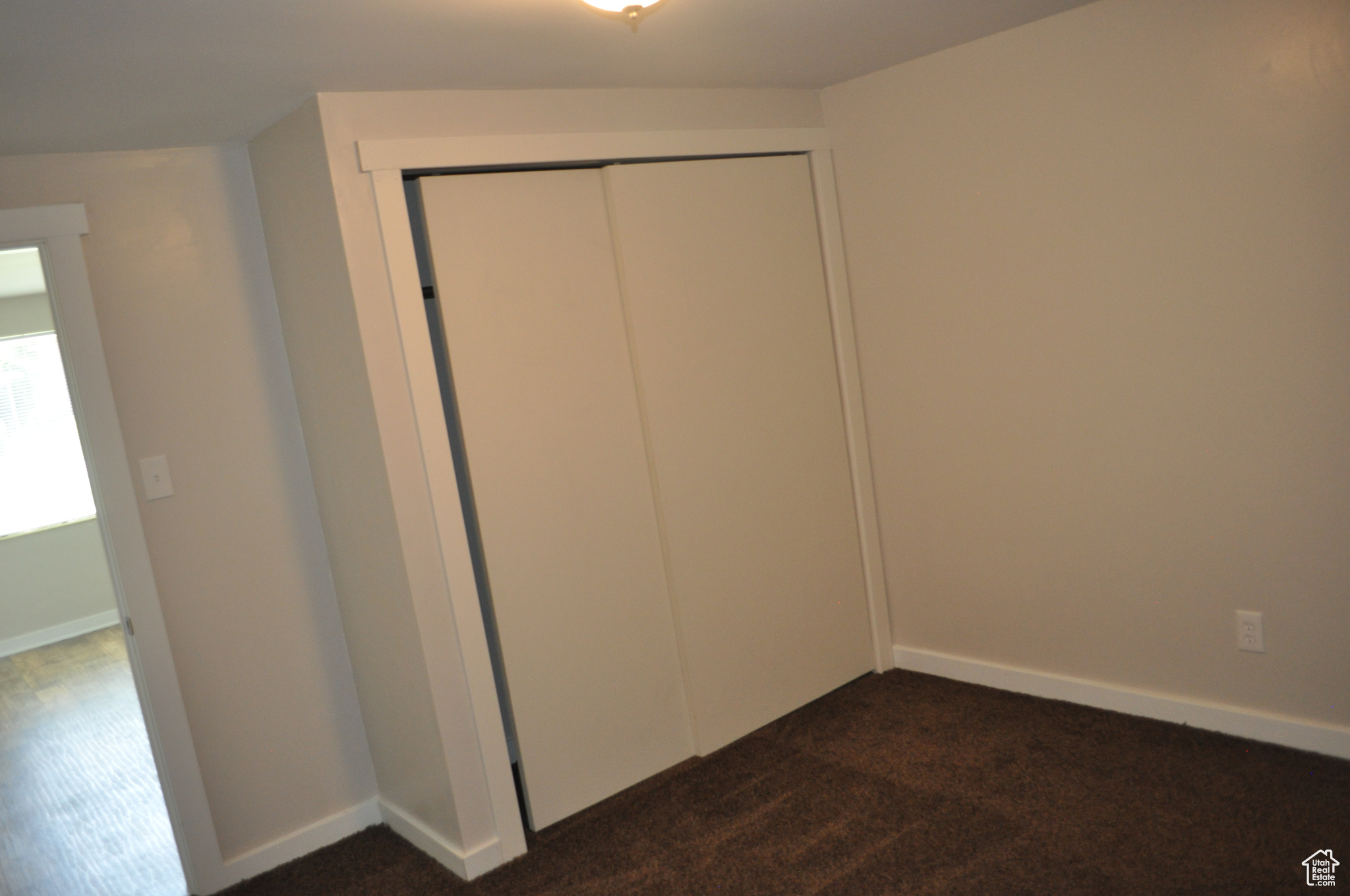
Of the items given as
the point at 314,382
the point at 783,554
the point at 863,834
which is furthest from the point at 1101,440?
the point at 314,382

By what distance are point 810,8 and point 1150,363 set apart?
1437 millimetres

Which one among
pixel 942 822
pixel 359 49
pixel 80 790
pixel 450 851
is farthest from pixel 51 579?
pixel 942 822

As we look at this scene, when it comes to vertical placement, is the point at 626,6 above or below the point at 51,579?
above

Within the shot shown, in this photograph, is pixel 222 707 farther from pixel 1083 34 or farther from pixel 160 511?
pixel 1083 34

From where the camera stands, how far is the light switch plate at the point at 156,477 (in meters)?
2.79

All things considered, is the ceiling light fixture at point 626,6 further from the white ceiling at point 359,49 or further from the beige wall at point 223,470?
the beige wall at point 223,470

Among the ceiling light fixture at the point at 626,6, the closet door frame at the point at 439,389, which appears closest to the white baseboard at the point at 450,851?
the closet door frame at the point at 439,389

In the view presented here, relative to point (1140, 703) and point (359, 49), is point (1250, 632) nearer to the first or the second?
point (1140, 703)

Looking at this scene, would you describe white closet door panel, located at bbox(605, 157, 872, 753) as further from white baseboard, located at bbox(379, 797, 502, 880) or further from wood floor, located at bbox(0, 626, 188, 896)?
wood floor, located at bbox(0, 626, 188, 896)

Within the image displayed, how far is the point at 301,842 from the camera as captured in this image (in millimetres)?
3027

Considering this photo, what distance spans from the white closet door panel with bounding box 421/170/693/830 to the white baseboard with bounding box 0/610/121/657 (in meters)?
5.06

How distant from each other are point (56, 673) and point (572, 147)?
512 cm

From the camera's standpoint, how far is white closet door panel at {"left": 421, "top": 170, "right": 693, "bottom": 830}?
279 centimetres

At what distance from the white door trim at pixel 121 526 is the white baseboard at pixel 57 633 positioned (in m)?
4.47
